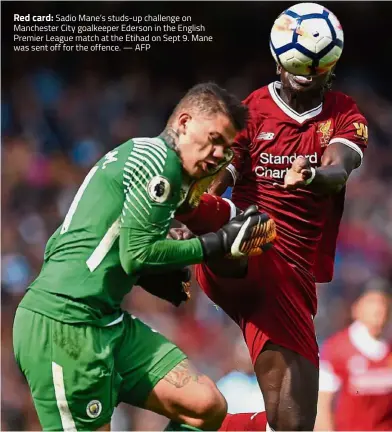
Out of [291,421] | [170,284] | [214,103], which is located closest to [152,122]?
[170,284]

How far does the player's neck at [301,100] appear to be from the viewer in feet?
18.0

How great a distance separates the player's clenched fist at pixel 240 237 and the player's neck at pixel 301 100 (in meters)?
1.14

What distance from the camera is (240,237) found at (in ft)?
14.6

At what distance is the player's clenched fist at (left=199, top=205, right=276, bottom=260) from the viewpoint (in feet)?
14.5

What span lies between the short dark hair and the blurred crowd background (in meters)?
4.23

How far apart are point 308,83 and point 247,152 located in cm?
52

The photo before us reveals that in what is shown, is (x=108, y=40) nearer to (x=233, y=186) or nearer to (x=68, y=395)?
(x=233, y=186)

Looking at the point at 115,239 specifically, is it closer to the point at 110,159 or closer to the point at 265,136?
the point at 110,159

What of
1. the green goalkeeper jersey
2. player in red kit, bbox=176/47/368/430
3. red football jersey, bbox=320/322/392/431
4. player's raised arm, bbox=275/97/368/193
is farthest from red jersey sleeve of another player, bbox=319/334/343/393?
the green goalkeeper jersey

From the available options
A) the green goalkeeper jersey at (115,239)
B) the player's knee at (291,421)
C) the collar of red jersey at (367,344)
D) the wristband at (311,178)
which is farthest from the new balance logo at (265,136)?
the collar of red jersey at (367,344)

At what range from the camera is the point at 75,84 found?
10.2 meters

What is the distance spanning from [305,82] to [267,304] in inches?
49.2

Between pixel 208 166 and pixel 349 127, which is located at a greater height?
pixel 349 127

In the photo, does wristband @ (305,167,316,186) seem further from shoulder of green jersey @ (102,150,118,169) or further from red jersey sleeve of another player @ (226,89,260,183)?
shoulder of green jersey @ (102,150,118,169)
